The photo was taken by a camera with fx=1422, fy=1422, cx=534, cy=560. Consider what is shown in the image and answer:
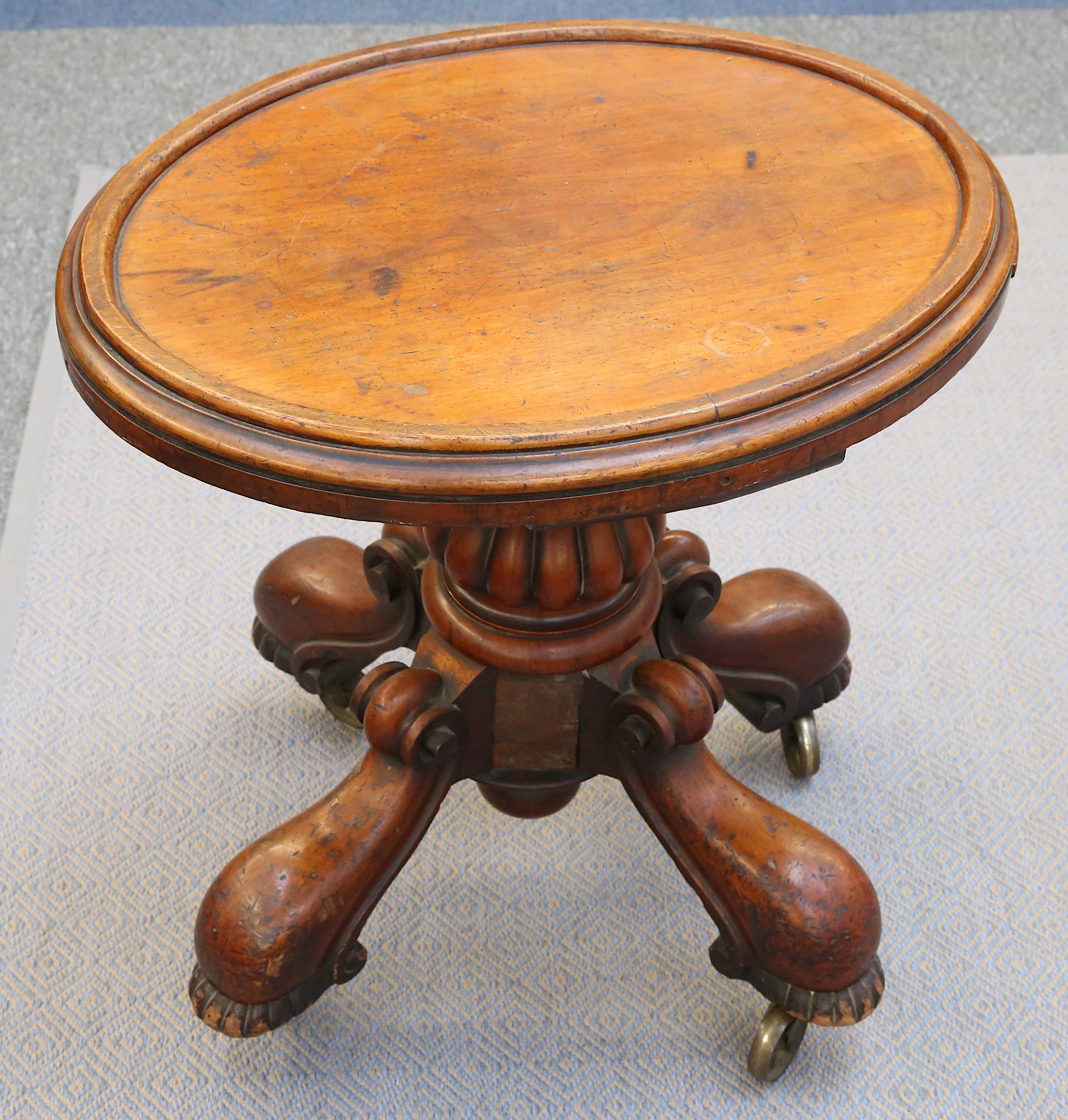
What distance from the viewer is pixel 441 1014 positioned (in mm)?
1018

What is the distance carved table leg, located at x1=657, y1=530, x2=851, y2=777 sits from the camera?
42.3 inches

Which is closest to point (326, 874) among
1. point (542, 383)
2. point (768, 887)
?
point (768, 887)

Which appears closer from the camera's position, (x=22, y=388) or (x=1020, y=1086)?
(x=1020, y=1086)

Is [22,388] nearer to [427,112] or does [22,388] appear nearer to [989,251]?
[427,112]

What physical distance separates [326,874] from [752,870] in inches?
10.9

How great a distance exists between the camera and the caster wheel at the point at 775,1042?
37.4 inches

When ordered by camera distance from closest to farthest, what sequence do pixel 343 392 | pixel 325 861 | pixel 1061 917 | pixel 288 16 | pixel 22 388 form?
1. pixel 343 392
2. pixel 325 861
3. pixel 1061 917
4. pixel 22 388
5. pixel 288 16

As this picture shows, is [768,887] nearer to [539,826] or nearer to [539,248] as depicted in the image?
[539,826]

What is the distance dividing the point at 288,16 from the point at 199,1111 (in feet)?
6.21

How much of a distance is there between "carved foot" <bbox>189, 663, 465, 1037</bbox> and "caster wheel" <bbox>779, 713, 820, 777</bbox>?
33cm

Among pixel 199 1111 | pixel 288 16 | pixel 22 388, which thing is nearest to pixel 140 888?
pixel 199 1111

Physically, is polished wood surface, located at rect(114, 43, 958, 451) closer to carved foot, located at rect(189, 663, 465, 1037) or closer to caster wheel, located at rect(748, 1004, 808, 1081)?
carved foot, located at rect(189, 663, 465, 1037)

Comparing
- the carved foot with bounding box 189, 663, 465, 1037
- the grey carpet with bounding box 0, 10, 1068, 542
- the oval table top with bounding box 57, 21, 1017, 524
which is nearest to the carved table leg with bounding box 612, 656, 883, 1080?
the carved foot with bounding box 189, 663, 465, 1037

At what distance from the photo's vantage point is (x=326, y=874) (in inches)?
36.6
